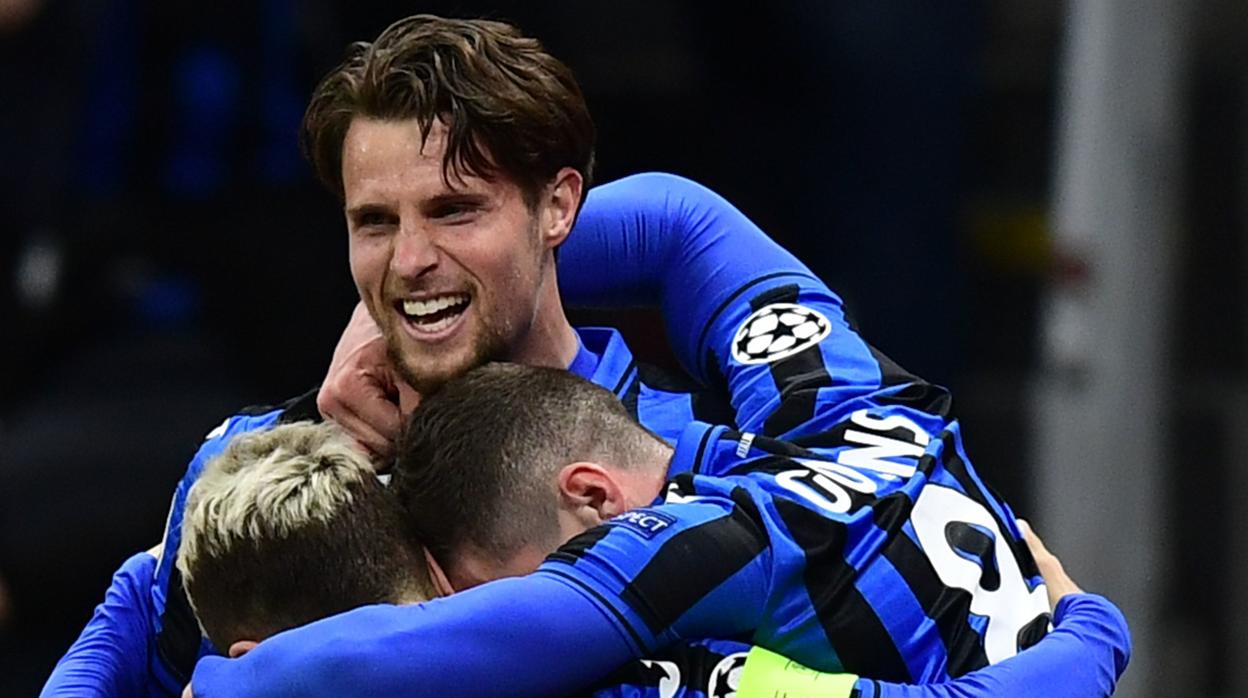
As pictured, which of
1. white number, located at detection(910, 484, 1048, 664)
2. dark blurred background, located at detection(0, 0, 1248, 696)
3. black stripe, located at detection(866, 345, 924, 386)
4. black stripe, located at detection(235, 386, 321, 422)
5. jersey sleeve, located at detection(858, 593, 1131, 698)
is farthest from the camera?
dark blurred background, located at detection(0, 0, 1248, 696)

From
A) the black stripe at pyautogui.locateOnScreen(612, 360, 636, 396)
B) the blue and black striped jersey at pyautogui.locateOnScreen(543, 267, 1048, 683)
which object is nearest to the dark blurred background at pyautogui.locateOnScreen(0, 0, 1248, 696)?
the black stripe at pyautogui.locateOnScreen(612, 360, 636, 396)

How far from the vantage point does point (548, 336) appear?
260 cm

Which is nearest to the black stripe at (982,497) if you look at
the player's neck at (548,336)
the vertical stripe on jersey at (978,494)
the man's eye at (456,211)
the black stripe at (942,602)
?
the vertical stripe on jersey at (978,494)

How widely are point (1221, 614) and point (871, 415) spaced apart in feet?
10.7

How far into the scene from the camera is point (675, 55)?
5.27 meters

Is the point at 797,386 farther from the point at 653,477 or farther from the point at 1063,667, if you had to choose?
the point at 1063,667

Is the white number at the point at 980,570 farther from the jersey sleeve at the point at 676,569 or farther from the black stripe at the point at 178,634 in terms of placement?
the black stripe at the point at 178,634

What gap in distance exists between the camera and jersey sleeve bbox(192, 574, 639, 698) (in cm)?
205

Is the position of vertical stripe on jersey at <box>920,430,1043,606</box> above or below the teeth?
below

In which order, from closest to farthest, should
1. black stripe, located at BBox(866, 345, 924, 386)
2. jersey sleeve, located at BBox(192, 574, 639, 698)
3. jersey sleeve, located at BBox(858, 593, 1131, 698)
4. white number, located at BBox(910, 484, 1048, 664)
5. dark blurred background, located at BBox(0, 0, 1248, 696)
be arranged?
1. jersey sleeve, located at BBox(192, 574, 639, 698)
2. jersey sleeve, located at BBox(858, 593, 1131, 698)
3. white number, located at BBox(910, 484, 1048, 664)
4. black stripe, located at BBox(866, 345, 924, 386)
5. dark blurred background, located at BBox(0, 0, 1248, 696)

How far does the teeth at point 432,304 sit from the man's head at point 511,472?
13 centimetres

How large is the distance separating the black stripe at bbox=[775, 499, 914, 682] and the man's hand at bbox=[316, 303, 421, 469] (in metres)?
0.49

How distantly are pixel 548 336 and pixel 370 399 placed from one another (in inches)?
8.8

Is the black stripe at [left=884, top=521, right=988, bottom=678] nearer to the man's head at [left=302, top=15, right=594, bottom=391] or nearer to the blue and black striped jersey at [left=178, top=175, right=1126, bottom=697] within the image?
the blue and black striped jersey at [left=178, top=175, right=1126, bottom=697]
